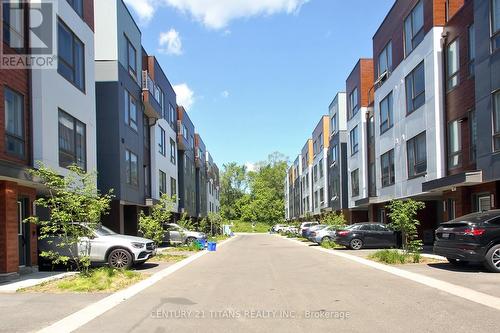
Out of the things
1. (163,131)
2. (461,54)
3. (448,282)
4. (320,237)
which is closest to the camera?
(448,282)

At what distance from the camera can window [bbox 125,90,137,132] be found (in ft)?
81.8

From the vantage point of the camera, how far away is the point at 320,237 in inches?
1308

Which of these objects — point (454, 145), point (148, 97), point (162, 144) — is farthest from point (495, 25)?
point (162, 144)

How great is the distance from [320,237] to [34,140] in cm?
2184

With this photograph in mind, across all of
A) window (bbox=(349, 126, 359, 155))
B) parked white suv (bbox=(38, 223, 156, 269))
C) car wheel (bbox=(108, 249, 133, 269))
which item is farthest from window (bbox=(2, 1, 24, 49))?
→ window (bbox=(349, 126, 359, 155))

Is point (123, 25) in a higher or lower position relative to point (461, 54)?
higher

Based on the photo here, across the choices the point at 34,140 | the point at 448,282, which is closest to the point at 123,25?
the point at 34,140

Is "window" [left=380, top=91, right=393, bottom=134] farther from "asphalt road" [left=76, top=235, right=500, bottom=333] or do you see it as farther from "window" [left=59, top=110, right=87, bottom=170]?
"window" [left=59, top=110, right=87, bottom=170]

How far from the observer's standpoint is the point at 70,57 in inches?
720

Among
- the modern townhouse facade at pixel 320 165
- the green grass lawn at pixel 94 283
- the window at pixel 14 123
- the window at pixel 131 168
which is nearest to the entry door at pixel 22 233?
the window at pixel 14 123

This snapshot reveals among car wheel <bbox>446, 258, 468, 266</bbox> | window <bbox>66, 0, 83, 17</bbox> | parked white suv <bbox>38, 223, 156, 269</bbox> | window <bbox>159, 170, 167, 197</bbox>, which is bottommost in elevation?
car wheel <bbox>446, 258, 468, 266</bbox>

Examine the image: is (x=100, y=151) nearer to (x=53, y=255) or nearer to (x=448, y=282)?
(x=53, y=255)

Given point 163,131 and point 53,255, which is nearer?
point 53,255

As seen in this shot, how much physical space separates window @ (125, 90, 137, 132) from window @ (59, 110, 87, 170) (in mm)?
5763
